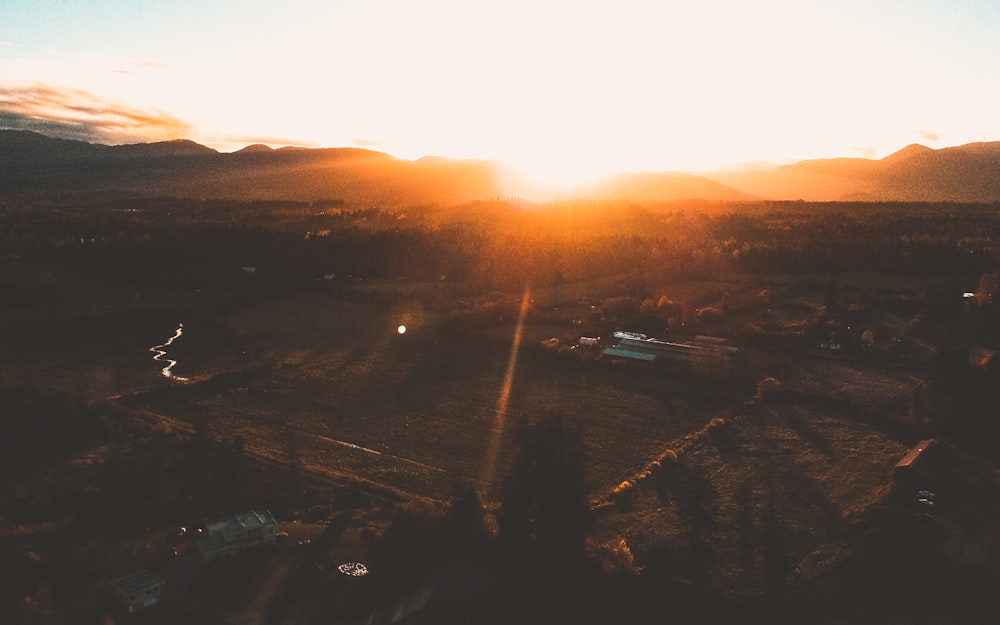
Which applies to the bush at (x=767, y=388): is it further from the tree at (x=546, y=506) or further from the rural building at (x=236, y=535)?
the rural building at (x=236, y=535)

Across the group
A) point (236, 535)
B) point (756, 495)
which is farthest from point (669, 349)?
point (236, 535)

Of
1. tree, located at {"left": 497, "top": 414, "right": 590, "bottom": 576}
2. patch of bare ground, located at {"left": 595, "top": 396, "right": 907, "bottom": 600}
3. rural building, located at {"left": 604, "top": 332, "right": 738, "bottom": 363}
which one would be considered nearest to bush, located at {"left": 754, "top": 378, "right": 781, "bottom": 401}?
patch of bare ground, located at {"left": 595, "top": 396, "right": 907, "bottom": 600}

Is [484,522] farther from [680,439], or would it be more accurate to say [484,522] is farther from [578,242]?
[578,242]

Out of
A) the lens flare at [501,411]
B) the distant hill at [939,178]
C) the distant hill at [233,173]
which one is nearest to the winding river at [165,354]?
the lens flare at [501,411]

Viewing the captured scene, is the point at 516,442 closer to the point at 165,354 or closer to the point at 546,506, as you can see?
the point at 546,506

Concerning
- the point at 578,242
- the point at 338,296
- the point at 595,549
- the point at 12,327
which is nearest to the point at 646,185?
the point at 578,242
